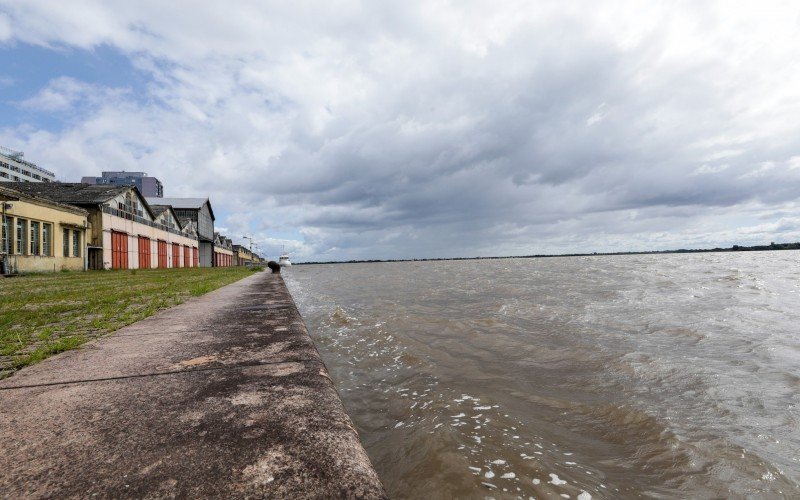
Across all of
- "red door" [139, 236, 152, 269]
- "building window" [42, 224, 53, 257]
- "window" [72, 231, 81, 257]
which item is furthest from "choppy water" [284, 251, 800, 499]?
"red door" [139, 236, 152, 269]

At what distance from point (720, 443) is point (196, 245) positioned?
2378 inches

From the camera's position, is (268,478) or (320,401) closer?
(268,478)

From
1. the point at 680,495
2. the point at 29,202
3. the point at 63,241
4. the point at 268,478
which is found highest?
the point at 29,202

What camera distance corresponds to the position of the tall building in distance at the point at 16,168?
84.4m

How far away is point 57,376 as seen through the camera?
2600 mm

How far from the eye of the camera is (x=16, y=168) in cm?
8781

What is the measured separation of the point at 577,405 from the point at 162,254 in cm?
4586

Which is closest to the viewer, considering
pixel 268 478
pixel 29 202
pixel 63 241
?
pixel 268 478

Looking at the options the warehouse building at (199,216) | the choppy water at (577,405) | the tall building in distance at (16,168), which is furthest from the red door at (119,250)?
the tall building in distance at (16,168)

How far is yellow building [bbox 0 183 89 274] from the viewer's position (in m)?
20.0

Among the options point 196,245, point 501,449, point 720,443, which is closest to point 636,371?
point 720,443

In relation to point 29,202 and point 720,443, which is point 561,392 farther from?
point 29,202

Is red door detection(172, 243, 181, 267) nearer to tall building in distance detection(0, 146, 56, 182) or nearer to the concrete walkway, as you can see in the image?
the concrete walkway

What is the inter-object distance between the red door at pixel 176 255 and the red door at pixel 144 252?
7.33m
